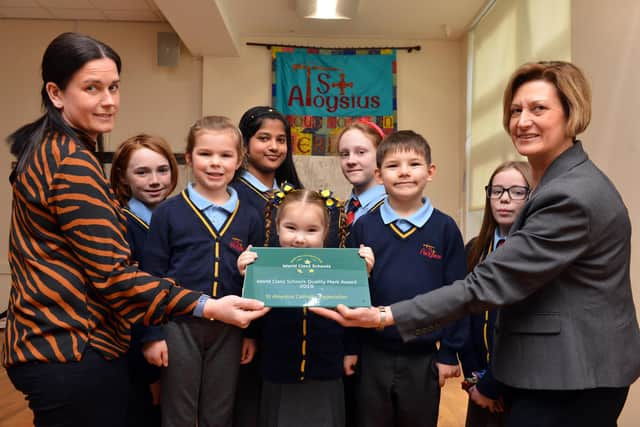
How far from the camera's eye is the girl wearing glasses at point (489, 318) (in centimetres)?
220

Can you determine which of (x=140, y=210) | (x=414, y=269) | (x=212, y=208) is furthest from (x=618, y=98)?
(x=140, y=210)

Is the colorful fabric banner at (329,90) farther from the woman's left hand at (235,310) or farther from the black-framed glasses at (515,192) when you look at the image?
the woman's left hand at (235,310)

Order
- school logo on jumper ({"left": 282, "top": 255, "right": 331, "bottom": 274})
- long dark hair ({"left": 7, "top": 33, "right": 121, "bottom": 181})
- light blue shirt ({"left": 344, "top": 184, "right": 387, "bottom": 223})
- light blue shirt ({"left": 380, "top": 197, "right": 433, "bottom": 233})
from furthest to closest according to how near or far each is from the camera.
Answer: light blue shirt ({"left": 344, "top": 184, "right": 387, "bottom": 223}), light blue shirt ({"left": 380, "top": 197, "right": 433, "bottom": 233}), school logo on jumper ({"left": 282, "top": 255, "right": 331, "bottom": 274}), long dark hair ({"left": 7, "top": 33, "right": 121, "bottom": 181})

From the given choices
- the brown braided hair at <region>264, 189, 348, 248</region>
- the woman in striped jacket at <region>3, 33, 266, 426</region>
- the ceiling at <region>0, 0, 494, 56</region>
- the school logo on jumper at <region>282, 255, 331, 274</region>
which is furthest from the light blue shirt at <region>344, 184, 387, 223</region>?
the ceiling at <region>0, 0, 494, 56</region>

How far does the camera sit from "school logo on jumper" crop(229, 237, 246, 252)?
2237mm

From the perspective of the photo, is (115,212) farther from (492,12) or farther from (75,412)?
(492,12)

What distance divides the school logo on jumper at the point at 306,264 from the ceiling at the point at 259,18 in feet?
15.7

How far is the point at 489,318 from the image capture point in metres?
2.43

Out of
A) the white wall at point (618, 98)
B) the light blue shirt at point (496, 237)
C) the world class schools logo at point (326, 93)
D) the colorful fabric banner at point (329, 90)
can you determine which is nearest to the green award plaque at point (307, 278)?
the light blue shirt at point (496, 237)

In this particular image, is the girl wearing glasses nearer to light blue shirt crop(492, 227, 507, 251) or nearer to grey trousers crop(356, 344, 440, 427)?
light blue shirt crop(492, 227, 507, 251)

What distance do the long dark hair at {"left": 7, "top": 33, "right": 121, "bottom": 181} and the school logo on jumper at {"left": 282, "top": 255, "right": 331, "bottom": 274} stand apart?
0.80 m

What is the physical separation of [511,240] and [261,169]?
59.9 inches

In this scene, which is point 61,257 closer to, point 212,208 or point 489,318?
point 212,208

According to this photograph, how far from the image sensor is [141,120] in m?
7.80
